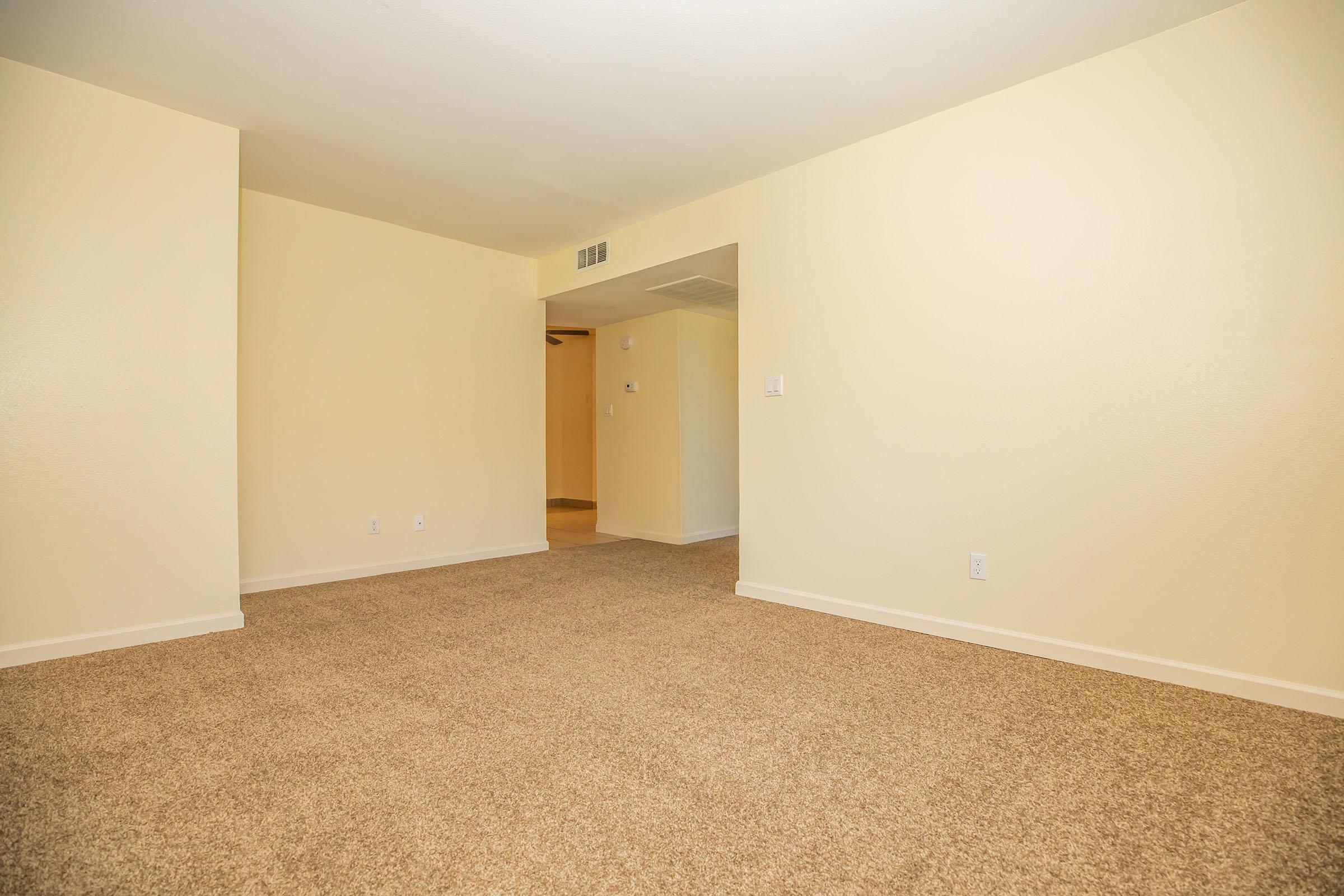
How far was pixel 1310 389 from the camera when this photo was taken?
2006 millimetres

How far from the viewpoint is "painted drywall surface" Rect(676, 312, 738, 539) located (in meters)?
5.49

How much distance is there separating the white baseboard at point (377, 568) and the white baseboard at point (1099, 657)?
2.46 m

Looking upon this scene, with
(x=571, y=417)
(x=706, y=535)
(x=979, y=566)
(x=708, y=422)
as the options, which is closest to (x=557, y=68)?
(x=979, y=566)

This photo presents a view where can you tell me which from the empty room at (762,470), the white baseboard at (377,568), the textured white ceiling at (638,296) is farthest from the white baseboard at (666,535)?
the textured white ceiling at (638,296)

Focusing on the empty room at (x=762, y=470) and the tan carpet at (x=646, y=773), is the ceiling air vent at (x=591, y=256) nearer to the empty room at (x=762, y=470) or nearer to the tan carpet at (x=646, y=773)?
the empty room at (x=762, y=470)

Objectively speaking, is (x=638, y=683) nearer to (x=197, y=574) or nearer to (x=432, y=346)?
(x=197, y=574)

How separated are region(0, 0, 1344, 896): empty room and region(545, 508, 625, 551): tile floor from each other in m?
1.79

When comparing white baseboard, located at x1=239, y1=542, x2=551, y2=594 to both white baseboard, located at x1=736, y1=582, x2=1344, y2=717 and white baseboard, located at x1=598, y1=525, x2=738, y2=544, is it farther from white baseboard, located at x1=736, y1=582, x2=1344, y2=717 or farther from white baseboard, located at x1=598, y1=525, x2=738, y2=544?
white baseboard, located at x1=736, y1=582, x2=1344, y2=717

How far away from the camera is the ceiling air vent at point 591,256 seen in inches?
174

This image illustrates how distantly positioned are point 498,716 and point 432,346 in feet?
10.4

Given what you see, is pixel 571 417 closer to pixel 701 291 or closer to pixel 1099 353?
pixel 701 291

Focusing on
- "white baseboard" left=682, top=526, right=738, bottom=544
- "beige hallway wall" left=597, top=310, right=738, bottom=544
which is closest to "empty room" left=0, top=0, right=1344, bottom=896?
"white baseboard" left=682, top=526, right=738, bottom=544

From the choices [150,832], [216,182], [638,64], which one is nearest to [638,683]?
[150,832]

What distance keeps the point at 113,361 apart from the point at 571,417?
5608mm
